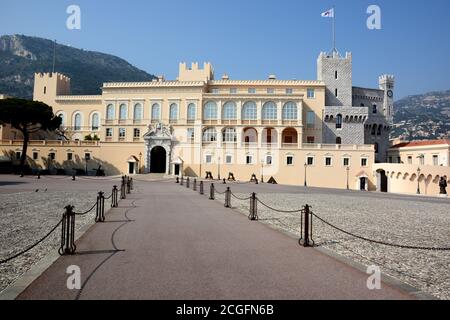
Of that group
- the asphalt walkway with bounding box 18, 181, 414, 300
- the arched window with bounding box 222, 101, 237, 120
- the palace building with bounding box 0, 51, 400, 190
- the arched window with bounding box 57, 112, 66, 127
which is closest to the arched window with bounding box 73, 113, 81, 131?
the arched window with bounding box 57, 112, 66, 127

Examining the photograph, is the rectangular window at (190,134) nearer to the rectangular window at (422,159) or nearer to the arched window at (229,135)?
the arched window at (229,135)

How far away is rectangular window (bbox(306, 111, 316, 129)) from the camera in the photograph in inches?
2406

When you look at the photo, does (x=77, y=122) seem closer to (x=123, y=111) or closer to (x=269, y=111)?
(x=123, y=111)

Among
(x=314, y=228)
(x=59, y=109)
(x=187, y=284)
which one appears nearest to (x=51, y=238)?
(x=187, y=284)

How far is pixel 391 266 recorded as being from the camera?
7.99 metres

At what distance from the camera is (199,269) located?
270 inches

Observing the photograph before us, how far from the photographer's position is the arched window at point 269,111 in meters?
→ 57.3

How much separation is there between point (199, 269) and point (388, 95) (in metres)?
75.6

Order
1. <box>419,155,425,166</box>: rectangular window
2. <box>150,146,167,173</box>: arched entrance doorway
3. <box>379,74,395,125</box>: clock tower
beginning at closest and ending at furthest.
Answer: <box>419,155,425,166</box>: rectangular window
<box>150,146,167,173</box>: arched entrance doorway
<box>379,74,395,125</box>: clock tower

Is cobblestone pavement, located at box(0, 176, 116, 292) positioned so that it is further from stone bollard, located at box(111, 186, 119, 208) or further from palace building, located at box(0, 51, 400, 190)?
palace building, located at box(0, 51, 400, 190)

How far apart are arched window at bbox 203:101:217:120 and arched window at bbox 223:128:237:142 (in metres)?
2.93

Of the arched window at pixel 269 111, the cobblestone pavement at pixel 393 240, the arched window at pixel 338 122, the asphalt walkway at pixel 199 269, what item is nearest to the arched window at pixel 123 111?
the arched window at pixel 269 111

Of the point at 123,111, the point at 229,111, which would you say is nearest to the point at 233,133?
the point at 229,111

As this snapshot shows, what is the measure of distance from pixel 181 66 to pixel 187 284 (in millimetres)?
64787
